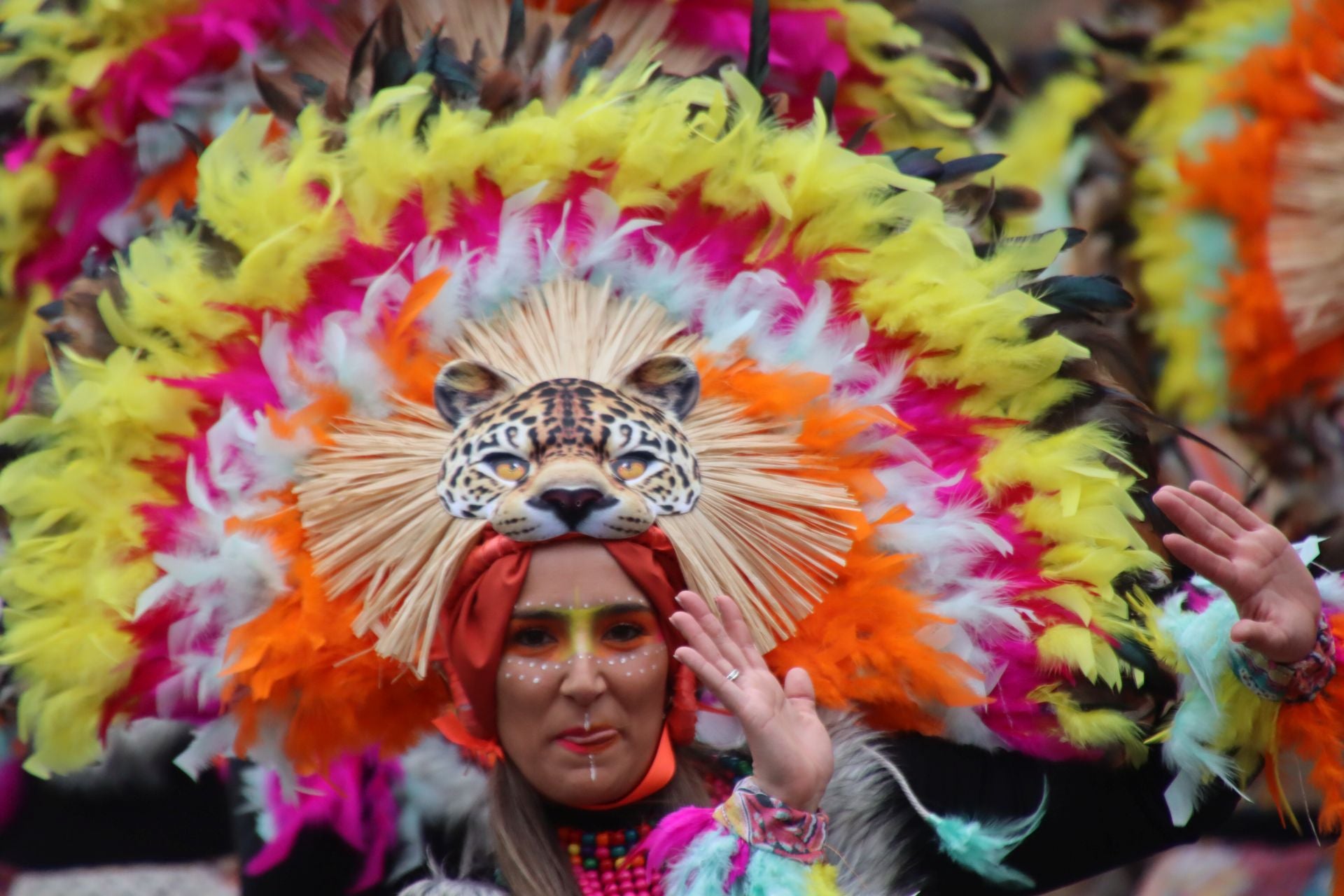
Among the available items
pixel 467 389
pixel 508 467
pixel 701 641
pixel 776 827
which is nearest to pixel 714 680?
pixel 701 641

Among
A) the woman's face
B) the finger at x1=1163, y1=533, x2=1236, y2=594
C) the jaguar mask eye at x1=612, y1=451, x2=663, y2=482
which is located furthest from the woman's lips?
the finger at x1=1163, y1=533, x2=1236, y2=594

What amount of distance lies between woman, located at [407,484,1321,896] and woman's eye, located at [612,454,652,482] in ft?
0.29

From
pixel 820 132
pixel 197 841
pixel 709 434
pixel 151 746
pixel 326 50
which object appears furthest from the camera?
pixel 197 841

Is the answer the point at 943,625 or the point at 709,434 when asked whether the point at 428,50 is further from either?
the point at 943,625

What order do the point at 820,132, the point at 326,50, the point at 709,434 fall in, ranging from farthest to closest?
the point at 326,50 → the point at 820,132 → the point at 709,434

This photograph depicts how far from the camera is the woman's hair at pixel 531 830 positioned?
97.2 inches

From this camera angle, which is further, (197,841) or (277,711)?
(197,841)

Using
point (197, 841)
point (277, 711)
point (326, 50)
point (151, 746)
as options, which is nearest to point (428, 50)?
point (326, 50)

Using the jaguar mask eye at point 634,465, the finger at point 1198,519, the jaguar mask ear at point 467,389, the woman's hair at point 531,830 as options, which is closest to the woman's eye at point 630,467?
the jaguar mask eye at point 634,465

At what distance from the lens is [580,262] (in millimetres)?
2721

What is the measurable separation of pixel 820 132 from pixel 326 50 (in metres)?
0.88

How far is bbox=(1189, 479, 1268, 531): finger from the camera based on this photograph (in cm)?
243

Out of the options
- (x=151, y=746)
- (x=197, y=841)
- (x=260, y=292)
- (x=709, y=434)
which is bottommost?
(x=197, y=841)

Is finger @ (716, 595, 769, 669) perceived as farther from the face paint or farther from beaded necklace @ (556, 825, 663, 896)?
beaded necklace @ (556, 825, 663, 896)
